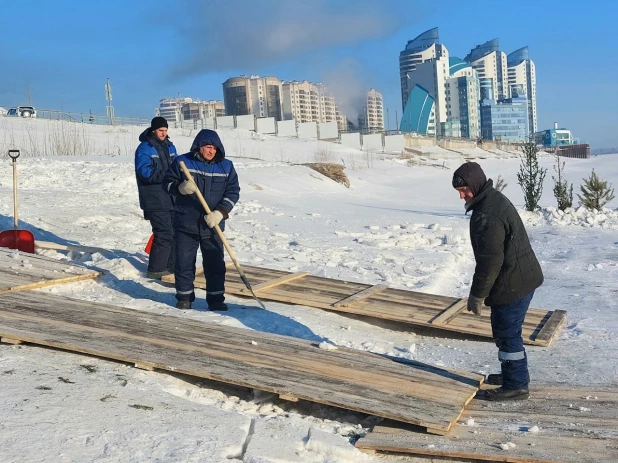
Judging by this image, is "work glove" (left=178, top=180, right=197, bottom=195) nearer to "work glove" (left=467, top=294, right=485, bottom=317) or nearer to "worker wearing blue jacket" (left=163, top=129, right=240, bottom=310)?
"worker wearing blue jacket" (left=163, top=129, right=240, bottom=310)

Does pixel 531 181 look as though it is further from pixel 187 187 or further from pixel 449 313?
pixel 187 187

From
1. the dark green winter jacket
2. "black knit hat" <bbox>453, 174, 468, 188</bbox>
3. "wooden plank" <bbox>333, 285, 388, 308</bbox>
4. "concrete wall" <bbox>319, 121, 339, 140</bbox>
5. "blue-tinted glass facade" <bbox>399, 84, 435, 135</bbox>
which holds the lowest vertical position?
"wooden plank" <bbox>333, 285, 388, 308</bbox>

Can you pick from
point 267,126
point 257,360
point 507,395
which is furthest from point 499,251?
point 267,126

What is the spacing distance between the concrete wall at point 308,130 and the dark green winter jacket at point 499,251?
208ft

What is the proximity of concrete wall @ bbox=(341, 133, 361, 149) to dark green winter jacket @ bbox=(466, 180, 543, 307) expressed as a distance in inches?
2448

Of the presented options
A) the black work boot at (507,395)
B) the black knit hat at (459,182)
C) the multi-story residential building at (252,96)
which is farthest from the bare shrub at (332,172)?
the multi-story residential building at (252,96)

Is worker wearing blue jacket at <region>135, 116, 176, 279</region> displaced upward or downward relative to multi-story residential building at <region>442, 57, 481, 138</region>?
downward

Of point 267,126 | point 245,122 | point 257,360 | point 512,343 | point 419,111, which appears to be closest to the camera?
point 512,343

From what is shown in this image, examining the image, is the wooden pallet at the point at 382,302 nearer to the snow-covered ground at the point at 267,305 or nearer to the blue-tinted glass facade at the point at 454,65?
the snow-covered ground at the point at 267,305

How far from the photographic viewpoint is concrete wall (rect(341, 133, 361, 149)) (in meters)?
66.6

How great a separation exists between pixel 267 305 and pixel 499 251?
3.11 m

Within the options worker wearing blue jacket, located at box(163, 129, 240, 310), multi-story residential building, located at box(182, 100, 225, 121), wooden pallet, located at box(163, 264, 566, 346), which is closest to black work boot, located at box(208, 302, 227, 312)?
worker wearing blue jacket, located at box(163, 129, 240, 310)

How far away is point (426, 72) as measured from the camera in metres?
158

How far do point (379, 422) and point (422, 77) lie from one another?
535 feet
